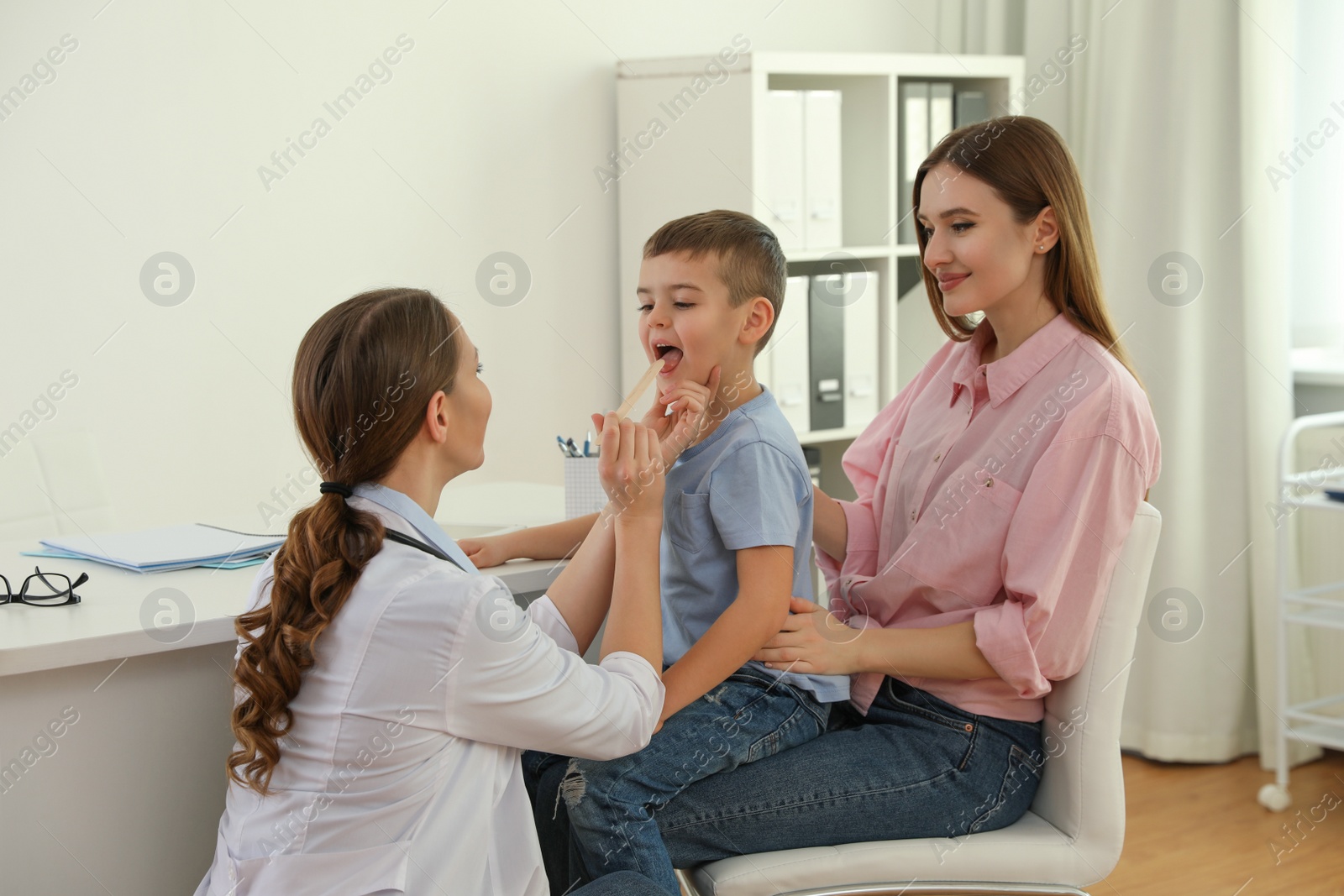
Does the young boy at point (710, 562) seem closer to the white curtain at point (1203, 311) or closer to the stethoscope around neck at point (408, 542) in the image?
the stethoscope around neck at point (408, 542)

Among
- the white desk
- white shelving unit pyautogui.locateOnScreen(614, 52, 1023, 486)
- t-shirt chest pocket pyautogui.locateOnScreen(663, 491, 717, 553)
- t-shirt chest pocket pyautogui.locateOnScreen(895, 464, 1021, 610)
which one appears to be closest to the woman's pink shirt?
t-shirt chest pocket pyautogui.locateOnScreen(895, 464, 1021, 610)

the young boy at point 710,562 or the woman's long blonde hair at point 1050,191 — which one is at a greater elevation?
the woman's long blonde hair at point 1050,191

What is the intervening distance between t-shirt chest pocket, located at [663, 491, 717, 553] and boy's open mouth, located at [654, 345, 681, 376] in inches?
6.8

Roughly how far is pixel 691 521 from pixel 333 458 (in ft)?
1.50

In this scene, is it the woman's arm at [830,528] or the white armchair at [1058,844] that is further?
the woman's arm at [830,528]

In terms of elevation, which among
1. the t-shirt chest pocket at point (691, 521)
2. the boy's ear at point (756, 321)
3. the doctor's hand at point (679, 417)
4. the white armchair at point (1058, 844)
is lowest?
the white armchair at point (1058, 844)

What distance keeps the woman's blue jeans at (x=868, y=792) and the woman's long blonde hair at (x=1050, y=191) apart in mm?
480

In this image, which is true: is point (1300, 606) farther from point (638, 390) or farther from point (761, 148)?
point (638, 390)

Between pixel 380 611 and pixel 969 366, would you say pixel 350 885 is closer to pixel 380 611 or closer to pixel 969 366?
pixel 380 611

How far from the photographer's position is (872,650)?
1417 millimetres

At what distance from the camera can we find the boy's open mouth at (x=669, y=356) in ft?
4.98

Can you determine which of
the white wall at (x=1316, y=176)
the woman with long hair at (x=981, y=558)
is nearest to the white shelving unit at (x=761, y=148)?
the white wall at (x=1316, y=176)

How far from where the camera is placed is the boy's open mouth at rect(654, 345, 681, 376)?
152cm

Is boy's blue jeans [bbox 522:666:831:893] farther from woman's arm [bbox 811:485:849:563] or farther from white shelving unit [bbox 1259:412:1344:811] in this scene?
white shelving unit [bbox 1259:412:1344:811]
